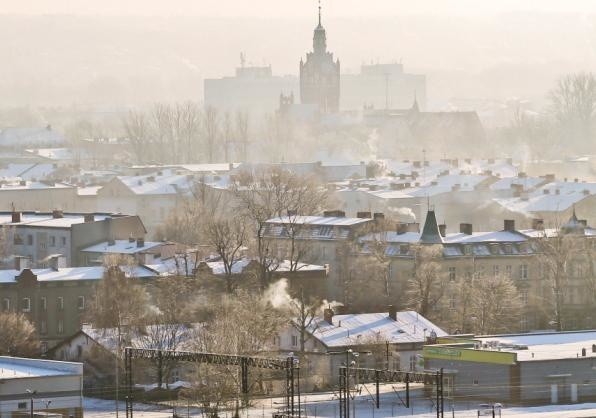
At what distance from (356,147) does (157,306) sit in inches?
3137

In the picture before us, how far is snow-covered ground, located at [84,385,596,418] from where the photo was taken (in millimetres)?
42562

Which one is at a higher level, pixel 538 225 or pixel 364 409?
pixel 538 225

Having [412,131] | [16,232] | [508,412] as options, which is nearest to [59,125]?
[412,131]

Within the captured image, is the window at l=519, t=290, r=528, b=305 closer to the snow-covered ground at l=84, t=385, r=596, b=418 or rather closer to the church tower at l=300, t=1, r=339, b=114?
the snow-covered ground at l=84, t=385, r=596, b=418

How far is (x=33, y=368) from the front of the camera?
1764 inches

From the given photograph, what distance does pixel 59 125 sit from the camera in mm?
196875

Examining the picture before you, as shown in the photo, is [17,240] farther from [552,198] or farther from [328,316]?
[552,198]

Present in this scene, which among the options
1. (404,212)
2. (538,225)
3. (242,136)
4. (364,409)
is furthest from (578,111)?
(364,409)

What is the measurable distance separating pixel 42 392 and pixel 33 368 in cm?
192

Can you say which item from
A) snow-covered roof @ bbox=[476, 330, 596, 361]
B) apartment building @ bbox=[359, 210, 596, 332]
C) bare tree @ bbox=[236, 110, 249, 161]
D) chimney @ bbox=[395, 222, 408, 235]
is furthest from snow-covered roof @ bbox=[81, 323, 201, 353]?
bare tree @ bbox=[236, 110, 249, 161]

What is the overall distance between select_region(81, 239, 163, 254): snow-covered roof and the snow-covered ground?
1798cm

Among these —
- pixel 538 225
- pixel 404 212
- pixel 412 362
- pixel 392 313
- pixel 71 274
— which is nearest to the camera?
pixel 412 362

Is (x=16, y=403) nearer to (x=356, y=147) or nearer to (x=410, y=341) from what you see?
(x=410, y=341)

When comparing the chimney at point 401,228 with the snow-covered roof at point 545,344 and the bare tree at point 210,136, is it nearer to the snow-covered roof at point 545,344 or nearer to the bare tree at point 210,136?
the snow-covered roof at point 545,344
